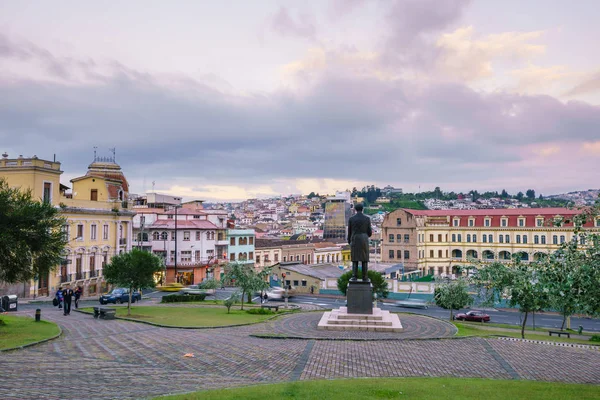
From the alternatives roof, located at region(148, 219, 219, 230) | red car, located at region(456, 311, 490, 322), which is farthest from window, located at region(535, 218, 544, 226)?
roof, located at region(148, 219, 219, 230)

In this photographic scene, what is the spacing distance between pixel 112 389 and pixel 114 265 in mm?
20949

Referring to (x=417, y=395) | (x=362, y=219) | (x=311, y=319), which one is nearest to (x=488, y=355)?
(x=417, y=395)

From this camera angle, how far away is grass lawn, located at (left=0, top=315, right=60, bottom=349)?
1794cm

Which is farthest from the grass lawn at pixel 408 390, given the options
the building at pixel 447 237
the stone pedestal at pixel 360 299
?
the building at pixel 447 237

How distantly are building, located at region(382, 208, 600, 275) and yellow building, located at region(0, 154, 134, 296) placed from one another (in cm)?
4557

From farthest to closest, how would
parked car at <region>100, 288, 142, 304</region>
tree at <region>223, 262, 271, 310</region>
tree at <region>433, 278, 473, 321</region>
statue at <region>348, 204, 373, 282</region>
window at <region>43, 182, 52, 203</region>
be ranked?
1. window at <region>43, 182, 52, 203</region>
2. parked car at <region>100, 288, 142, 304</region>
3. tree at <region>223, 262, 271, 310</region>
4. tree at <region>433, 278, 473, 321</region>
5. statue at <region>348, 204, 373, 282</region>

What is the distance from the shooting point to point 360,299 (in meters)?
24.9

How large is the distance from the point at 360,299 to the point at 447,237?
6310 centimetres

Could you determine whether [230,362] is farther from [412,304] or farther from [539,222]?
[539,222]

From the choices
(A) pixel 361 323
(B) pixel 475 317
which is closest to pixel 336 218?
(B) pixel 475 317

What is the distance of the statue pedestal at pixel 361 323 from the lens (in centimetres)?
2330

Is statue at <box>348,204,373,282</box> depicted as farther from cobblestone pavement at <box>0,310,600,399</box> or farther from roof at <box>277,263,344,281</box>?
roof at <box>277,263,344,281</box>

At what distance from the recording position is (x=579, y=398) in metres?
11.3

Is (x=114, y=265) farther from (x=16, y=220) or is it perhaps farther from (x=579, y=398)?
(x=579, y=398)
